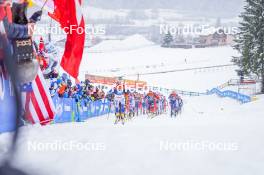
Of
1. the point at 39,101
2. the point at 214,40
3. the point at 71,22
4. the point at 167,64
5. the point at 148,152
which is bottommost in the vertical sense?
the point at 167,64

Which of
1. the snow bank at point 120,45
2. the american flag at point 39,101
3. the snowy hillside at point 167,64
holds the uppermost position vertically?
the american flag at point 39,101

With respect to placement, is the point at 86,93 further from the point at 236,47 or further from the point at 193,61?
the point at 193,61

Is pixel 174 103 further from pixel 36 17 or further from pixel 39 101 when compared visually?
pixel 36 17

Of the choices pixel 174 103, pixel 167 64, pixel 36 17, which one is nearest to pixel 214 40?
pixel 167 64

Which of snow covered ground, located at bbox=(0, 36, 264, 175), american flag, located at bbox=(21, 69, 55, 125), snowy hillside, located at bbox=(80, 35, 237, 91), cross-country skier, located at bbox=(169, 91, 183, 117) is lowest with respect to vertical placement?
snowy hillside, located at bbox=(80, 35, 237, 91)

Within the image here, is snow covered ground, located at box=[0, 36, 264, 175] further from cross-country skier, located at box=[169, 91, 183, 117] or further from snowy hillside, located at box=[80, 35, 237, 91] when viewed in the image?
snowy hillside, located at box=[80, 35, 237, 91]

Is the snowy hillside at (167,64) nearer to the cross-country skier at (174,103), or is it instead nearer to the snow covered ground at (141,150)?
the cross-country skier at (174,103)

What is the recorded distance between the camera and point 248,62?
3622 centimetres

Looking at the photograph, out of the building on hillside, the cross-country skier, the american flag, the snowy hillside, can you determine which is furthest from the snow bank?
the american flag

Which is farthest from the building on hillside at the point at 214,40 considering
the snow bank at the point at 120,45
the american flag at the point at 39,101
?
the american flag at the point at 39,101

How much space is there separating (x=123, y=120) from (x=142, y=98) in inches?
136

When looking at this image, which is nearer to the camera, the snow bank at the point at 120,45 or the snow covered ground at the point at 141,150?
the snow covered ground at the point at 141,150

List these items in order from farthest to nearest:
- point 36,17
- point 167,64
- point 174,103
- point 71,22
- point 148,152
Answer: point 167,64, point 174,103, point 71,22, point 36,17, point 148,152

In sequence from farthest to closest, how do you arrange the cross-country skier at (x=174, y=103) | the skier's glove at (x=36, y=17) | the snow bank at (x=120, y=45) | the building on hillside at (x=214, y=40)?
the snow bank at (x=120, y=45) < the building on hillside at (x=214, y=40) < the cross-country skier at (x=174, y=103) < the skier's glove at (x=36, y=17)
